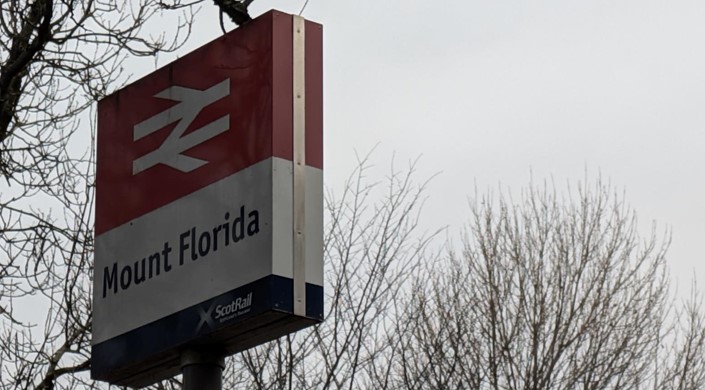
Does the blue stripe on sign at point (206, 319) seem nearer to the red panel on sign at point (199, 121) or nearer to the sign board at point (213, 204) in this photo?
the sign board at point (213, 204)

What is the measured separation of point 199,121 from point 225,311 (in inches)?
19.6

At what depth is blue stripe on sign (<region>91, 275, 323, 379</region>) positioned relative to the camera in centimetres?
327

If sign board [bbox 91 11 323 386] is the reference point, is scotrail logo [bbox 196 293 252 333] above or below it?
below

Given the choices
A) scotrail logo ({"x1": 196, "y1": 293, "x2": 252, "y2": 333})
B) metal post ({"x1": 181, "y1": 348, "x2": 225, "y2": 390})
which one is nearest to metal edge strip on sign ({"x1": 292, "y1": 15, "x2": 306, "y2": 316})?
scotrail logo ({"x1": 196, "y1": 293, "x2": 252, "y2": 333})

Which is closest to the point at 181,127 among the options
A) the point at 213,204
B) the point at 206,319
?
the point at 213,204

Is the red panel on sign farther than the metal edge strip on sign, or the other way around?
the red panel on sign

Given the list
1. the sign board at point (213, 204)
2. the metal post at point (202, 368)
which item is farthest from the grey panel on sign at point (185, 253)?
the metal post at point (202, 368)

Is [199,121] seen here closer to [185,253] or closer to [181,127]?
[181,127]

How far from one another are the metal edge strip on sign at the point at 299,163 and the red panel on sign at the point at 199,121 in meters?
0.02

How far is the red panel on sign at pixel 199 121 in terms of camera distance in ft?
11.3

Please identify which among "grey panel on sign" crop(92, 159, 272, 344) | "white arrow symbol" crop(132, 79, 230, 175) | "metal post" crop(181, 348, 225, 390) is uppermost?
"white arrow symbol" crop(132, 79, 230, 175)

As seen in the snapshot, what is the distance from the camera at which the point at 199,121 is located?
11.8ft

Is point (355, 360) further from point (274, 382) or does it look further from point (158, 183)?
point (158, 183)

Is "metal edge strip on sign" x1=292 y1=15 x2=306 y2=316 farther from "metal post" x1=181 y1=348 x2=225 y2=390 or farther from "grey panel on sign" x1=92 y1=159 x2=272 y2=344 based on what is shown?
"metal post" x1=181 y1=348 x2=225 y2=390
